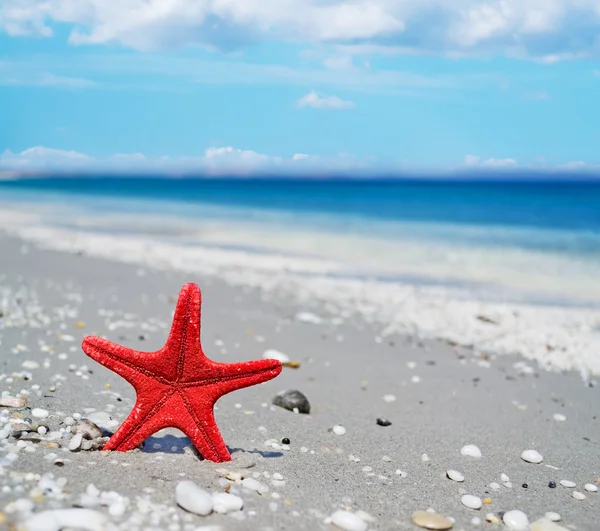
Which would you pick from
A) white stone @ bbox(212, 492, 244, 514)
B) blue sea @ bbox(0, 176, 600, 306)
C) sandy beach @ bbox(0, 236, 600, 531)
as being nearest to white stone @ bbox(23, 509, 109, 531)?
sandy beach @ bbox(0, 236, 600, 531)

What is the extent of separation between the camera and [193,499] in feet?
10.4

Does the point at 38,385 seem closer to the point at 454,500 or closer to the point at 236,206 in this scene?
the point at 454,500

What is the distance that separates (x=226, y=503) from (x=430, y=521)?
3.68 ft

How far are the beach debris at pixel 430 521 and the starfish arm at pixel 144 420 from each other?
1.52 meters

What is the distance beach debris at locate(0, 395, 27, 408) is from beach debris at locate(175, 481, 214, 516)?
63.8 inches

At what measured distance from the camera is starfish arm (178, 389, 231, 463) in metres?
3.91

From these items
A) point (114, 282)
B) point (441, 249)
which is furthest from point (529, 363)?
point (441, 249)

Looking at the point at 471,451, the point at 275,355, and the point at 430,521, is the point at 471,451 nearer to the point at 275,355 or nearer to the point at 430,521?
the point at 430,521

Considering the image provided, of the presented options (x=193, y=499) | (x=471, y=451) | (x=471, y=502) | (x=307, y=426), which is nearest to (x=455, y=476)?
(x=471, y=502)

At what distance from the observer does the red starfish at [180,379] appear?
385 cm

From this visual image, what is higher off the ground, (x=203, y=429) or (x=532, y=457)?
(x=203, y=429)

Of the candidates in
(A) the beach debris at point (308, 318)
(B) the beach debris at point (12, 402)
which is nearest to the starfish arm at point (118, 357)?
(B) the beach debris at point (12, 402)

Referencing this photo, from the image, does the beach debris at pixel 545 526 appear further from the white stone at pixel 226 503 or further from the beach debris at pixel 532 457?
the white stone at pixel 226 503

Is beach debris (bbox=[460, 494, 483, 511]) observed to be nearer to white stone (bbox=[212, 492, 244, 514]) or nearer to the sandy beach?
the sandy beach
